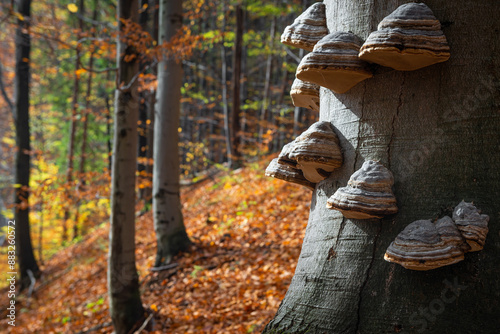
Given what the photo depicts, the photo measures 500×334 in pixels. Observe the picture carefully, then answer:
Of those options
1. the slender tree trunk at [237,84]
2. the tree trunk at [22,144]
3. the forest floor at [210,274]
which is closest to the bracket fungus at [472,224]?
the forest floor at [210,274]

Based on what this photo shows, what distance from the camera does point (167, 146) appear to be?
8.09 m

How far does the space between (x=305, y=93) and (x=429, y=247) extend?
104 centimetres

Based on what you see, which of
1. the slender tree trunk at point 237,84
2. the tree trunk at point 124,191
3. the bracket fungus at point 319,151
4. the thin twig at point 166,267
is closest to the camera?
the bracket fungus at point 319,151

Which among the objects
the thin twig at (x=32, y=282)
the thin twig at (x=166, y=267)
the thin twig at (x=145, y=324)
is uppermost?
the thin twig at (x=166, y=267)

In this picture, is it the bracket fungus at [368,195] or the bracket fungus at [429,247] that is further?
the bracket fungus at [368,195]

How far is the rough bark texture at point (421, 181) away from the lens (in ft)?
4.33

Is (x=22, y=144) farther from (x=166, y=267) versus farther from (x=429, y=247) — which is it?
(x=429, y=247)

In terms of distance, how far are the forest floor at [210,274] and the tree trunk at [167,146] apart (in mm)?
504

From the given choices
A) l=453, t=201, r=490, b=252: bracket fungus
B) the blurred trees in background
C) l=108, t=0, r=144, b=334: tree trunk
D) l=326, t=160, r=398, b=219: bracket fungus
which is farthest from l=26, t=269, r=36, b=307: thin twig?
l=453, t=201, r=490, b=252: bracket fungus

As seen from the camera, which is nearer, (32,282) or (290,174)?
(290,174)

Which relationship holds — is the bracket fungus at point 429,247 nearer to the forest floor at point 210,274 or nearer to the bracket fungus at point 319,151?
the bracket fungus at point 319,151

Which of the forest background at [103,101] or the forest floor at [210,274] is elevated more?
the forest background at [103,101]

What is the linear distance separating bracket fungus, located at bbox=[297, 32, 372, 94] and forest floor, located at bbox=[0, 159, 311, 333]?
3840mm

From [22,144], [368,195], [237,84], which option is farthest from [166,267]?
[237,84]
